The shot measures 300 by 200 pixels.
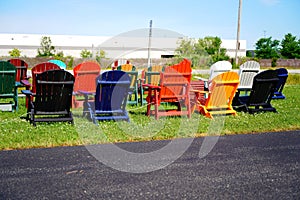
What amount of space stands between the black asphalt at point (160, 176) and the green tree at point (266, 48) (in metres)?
66.0

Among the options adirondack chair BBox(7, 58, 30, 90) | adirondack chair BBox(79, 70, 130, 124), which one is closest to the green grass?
adirondack chair BBox(79, 70, 130, 124)

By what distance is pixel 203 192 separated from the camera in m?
4.70

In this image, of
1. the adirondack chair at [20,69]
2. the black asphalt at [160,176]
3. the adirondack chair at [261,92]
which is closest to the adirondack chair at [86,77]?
the adirondack chair at [20,69]

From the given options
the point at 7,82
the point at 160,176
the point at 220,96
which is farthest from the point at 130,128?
the point at 7,82

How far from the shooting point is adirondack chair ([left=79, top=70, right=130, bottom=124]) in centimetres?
854

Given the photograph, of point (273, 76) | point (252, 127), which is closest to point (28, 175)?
point (252, 127)

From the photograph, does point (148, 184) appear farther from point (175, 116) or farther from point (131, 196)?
point (175, 116)

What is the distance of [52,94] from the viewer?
8.16 m

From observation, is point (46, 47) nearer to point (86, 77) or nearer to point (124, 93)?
point (86, 77)

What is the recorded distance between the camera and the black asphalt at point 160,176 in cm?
461

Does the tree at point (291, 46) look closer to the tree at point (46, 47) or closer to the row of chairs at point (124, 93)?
the tree at point (46, 47)

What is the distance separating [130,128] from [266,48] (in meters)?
66.3

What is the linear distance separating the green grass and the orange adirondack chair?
24 centimetres

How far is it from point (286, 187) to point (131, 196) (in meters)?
1.86
